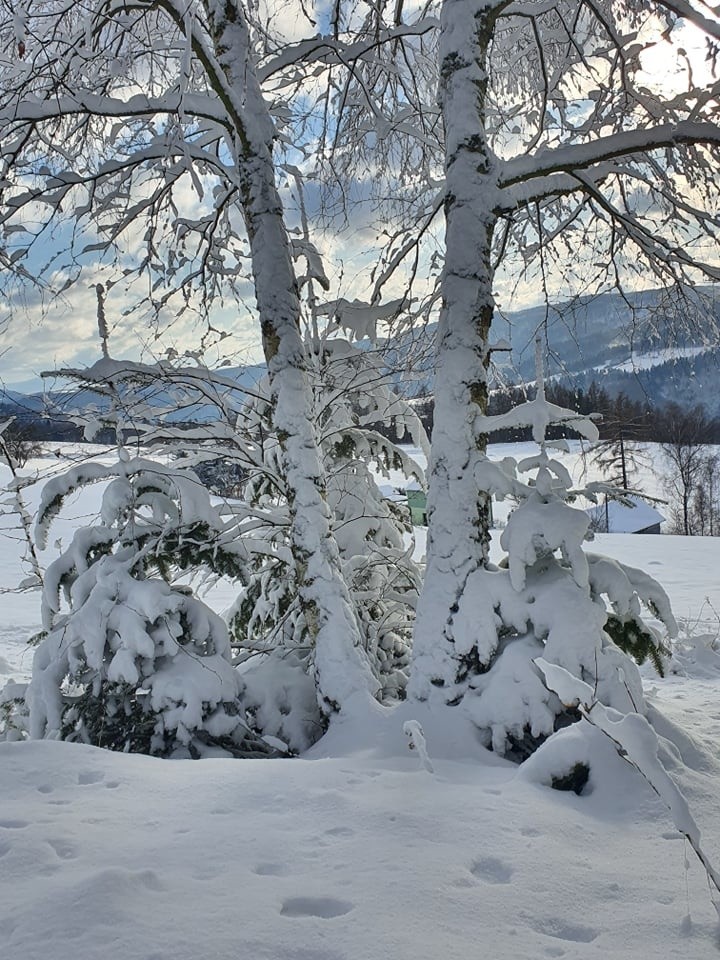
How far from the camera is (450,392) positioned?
4.16 m

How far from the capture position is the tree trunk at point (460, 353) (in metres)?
4.07

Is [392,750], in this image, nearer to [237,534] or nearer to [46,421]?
[237,534]

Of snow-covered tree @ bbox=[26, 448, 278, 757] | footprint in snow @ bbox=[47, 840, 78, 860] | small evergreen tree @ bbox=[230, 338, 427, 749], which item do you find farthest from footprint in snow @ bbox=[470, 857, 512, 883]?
small evergreen tree @ bbox=[230, 338, 427, 749]

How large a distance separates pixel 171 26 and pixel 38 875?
576cm

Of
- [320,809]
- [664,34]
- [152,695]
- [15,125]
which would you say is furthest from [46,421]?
[664,34]

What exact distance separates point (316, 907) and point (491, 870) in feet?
1.90

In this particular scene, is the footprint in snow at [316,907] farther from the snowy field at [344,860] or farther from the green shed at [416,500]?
the green shed at [416,500]

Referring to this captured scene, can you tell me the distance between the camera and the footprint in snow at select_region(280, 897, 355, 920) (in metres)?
1.79

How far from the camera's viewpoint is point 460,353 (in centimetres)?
414

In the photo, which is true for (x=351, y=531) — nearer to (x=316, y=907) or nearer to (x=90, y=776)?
(x=90, y=776)

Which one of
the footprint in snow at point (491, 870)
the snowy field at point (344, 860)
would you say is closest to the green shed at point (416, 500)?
the snowy field at point (344, 860)

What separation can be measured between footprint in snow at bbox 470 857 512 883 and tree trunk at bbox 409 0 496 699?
1892 millimetres

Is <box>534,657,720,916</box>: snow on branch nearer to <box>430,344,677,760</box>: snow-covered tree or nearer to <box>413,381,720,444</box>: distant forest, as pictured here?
<box>430,344,677,760</box>: snow-covered tree

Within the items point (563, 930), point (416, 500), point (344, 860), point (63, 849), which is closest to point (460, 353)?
point (344, 860)
